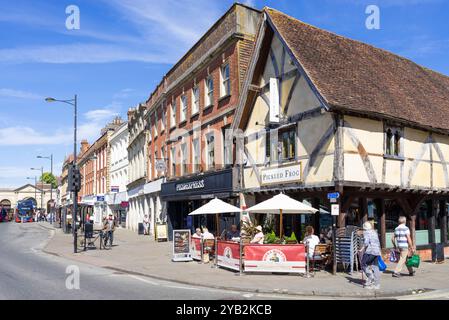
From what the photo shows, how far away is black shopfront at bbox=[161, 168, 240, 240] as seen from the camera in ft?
68.0

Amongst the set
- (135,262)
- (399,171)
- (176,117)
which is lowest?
(135,262)

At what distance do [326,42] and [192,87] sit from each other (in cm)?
925

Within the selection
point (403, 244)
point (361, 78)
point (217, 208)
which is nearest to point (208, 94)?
point (217, 208)

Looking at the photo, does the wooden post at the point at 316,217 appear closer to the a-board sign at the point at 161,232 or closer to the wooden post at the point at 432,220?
the wooden post at the point at 432,220

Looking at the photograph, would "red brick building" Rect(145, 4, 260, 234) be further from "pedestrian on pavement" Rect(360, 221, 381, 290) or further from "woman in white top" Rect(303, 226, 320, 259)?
"pedestrian on pavement" Rect(360, 221, 381, 290)

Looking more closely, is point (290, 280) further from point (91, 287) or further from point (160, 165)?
point (160, 165)

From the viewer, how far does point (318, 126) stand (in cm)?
1557

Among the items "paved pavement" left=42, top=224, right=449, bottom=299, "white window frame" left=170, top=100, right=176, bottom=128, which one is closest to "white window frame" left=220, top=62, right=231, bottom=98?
"white window frame" left=170, top=100, right=176, bottom=128

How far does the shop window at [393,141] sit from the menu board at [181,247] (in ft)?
25.8

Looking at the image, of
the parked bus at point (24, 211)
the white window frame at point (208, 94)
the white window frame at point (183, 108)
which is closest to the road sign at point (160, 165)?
the white window frame at point (183, 108)

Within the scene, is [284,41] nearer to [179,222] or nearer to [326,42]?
[326,42]

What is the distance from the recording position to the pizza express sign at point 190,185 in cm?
2323

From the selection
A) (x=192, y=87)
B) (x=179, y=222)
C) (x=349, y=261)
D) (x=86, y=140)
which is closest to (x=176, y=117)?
(x=192, y=87)
